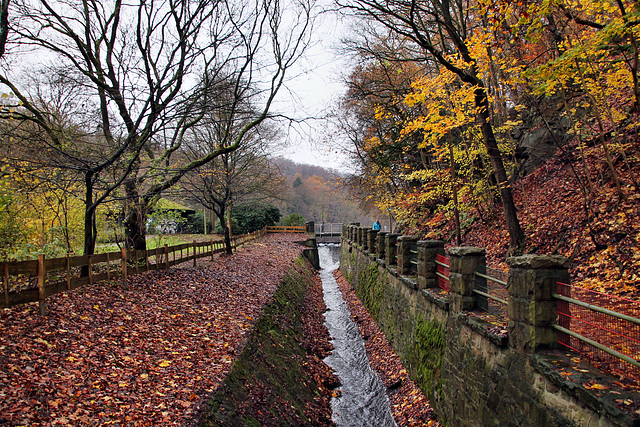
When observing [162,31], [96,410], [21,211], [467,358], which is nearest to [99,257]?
[21,211]

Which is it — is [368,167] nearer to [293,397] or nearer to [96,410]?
[293,397]

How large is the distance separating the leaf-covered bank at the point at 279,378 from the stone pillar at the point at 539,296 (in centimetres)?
357

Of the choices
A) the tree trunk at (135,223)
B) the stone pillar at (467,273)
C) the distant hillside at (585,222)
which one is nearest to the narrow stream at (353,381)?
the stone pillar at (467,273)

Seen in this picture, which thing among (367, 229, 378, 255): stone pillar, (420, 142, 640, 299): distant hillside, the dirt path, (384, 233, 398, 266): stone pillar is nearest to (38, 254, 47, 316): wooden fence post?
the dirt path

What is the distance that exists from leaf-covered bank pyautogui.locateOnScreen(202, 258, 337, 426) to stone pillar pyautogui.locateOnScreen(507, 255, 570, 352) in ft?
11.7

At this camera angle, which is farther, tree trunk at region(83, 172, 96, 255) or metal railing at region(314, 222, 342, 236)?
metal railing at region(314, 222, 342, 236)

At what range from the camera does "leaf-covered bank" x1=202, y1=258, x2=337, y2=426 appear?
15.5ft

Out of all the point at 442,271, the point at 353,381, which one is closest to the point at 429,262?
the point at 442,271

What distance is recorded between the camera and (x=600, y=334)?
3557 millimetres

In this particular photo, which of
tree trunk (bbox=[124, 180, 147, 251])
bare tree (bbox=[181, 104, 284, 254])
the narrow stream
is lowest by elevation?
the narrow stream

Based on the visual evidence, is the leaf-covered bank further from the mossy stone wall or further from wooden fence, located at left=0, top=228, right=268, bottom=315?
wooden fence, located at left=0, top=228, right=268, bottom=315

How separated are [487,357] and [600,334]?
1472 mm

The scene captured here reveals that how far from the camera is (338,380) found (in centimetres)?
807

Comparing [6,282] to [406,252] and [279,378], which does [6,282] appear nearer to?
[279,378]
